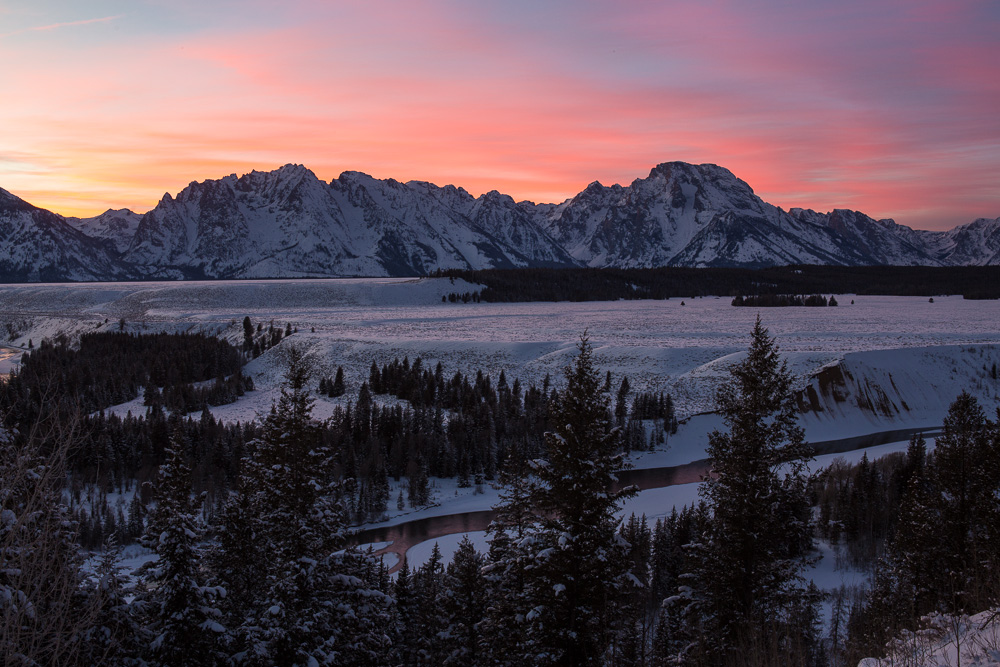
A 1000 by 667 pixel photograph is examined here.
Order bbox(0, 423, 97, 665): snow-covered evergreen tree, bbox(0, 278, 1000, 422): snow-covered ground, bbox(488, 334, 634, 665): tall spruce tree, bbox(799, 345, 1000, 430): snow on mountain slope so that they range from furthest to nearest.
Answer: bbox(0, 278, 1000, 422): snow-covered ground → bbox(799, 345, 1000, 430): snow on mountain slope → bbox(488, 334, 634, 665): tall spruce tree → bbox(0, 423, 97, 665): snow-covered evergreen tree

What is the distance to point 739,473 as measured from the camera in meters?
16.0

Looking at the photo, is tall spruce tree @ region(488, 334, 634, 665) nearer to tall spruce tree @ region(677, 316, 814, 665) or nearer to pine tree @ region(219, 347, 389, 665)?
tall spruce tree @ region(677, 316, 814, 665)

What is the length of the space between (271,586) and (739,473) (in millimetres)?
12148

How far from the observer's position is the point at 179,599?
14656mm

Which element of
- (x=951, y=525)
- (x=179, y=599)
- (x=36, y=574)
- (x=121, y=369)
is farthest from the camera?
(x=121, y=369)

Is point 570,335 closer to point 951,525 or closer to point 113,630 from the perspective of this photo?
point 951,525

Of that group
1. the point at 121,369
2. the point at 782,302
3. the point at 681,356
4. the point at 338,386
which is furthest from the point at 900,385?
the point at 121,369

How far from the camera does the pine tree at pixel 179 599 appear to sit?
14391mm

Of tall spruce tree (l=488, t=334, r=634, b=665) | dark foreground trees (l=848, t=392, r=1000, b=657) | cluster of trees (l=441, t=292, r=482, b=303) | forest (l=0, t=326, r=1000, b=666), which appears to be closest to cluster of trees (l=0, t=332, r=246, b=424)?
forest (l=0, t=326, r=1000, b=666)

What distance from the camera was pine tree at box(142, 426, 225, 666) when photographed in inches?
567

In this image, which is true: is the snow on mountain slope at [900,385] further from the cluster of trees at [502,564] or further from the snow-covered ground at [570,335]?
the cluster of trees at [502,564]

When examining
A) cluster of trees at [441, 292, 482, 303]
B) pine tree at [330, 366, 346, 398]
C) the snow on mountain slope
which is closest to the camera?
the snow on mountain slope

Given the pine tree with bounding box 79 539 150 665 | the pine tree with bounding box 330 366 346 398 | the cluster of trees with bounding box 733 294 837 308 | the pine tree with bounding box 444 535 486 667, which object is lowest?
the pine tree with bounding box 330 366 346 398

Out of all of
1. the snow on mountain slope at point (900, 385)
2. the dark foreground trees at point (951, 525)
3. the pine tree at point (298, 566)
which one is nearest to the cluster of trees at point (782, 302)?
the snow on mountain slope at point (900, 385)
